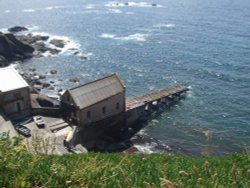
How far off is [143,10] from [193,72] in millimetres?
72785

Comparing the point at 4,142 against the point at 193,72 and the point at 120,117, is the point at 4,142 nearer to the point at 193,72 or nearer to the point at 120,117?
the point at 120,117

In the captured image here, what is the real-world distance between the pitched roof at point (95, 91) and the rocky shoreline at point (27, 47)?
39031 millimetres

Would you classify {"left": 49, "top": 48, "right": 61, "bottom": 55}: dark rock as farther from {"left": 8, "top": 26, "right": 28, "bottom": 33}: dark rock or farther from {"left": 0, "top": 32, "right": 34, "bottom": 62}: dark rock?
{"left": 8, "top": 26, "right": 28, "bottom": 33}: dark rock

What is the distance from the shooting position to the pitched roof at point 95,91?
55406mm

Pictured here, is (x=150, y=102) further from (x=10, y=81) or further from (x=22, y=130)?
(x=22, y=130)

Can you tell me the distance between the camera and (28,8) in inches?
6220

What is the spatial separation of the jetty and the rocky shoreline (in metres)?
30.5

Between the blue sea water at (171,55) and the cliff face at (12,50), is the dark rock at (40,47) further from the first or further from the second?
the blue sea water at (171,55)

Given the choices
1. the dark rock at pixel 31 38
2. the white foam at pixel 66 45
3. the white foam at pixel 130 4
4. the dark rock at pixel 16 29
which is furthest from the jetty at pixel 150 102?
the white foam at pixel 130 4

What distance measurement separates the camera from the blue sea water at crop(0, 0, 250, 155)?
6556 centimetres

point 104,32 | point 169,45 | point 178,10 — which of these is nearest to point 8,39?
point 104,32

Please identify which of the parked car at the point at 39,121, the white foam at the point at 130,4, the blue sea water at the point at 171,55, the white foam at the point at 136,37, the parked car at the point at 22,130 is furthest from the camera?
the white foam at the point at 130,4

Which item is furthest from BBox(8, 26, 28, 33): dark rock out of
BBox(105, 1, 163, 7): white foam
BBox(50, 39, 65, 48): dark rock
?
BBox(105, 1, 163, 7): white foam

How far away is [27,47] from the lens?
335 feet
